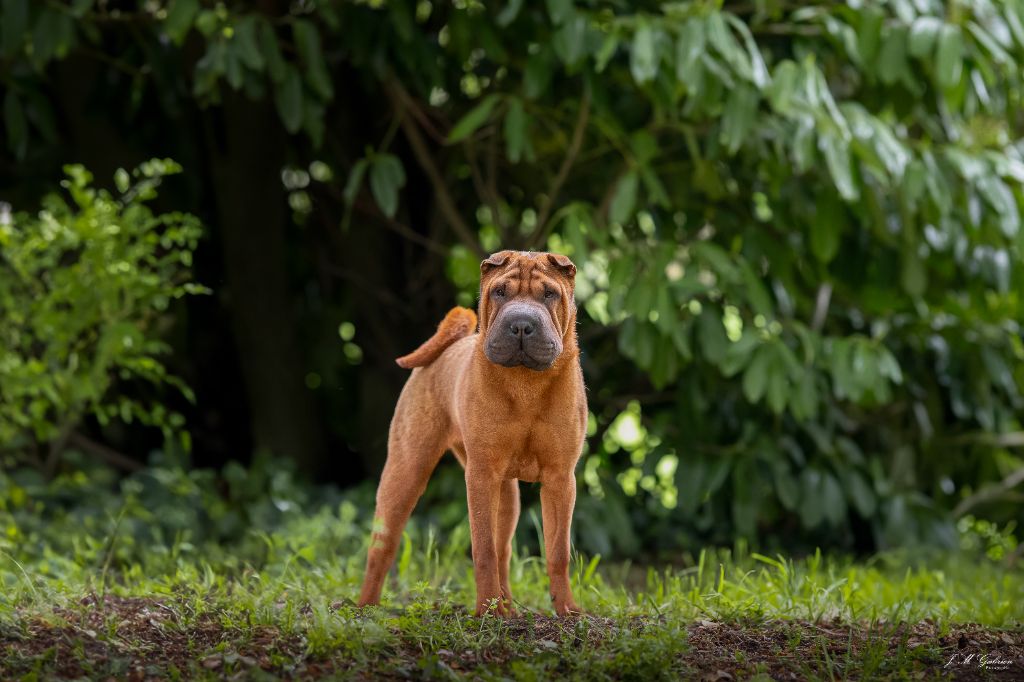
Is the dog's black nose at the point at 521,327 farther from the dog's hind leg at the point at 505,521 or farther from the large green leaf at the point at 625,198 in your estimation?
the large green leaf at the point at 625,198

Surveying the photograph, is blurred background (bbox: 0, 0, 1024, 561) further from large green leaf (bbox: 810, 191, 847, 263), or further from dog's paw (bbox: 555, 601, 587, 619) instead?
dog's paw (bbox: 555, 601, 587, 619)

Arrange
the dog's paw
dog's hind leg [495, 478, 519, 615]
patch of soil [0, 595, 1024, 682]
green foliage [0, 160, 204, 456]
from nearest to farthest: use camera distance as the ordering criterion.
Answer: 1. patch of soil [0, 595, 1024, 682]
2. the dog's paw
3. dog's hind leg [495, 478, 519, 615]
4. green foliage [0, 160, 204, 456]

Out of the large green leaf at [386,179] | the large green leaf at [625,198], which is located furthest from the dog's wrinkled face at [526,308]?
the large green leaf at [386,179]

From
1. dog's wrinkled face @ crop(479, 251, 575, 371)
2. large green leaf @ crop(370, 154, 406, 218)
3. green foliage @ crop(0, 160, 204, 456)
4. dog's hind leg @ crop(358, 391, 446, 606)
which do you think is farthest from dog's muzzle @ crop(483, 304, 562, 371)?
large green leaf @ crop(370, 154, 406, 218)

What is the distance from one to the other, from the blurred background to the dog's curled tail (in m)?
1.64

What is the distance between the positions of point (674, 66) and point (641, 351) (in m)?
1.24

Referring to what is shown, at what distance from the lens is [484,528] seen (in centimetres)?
346

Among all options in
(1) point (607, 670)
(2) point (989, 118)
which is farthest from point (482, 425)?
(2) point (989, 118)

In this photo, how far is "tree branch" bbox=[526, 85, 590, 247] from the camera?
6.00 m

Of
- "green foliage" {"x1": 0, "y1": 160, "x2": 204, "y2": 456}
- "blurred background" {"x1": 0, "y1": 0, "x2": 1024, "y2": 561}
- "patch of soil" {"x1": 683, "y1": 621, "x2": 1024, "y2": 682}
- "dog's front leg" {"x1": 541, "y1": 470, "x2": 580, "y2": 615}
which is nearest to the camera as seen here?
"patch of soil" {"x1": 683, "y1": 621, "x2": 1024, "y2": 682}

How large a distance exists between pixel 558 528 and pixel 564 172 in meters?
2.91

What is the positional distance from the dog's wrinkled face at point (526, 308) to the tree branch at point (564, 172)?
2546 millimetres

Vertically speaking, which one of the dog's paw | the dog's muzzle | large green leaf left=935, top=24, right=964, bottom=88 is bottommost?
the dog's paw

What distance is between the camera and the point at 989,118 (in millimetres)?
6633
